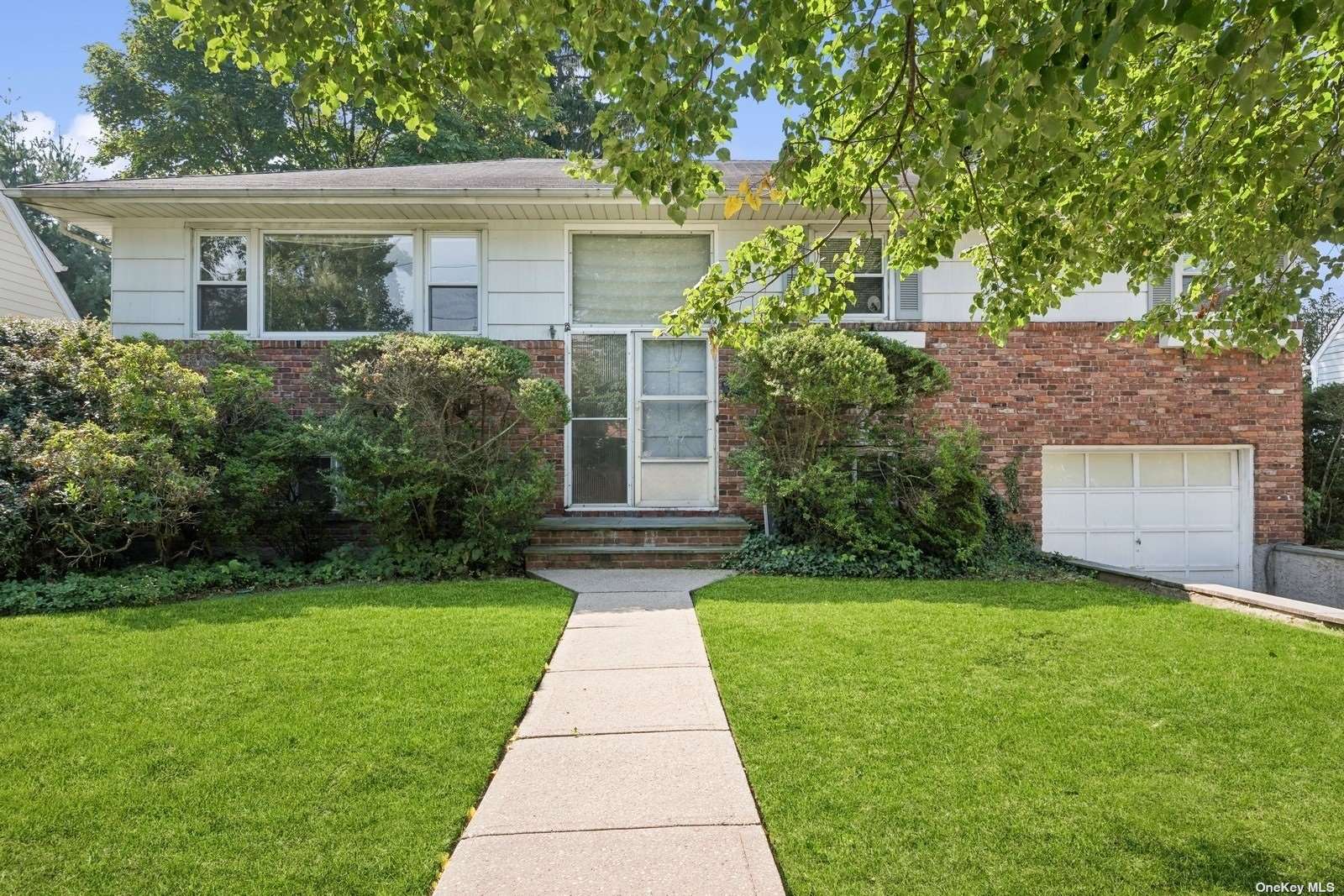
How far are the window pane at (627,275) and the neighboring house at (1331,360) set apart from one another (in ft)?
37.4

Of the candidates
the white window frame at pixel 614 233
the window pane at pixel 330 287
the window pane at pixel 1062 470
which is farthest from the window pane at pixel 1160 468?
the window pane at pixel 330 287

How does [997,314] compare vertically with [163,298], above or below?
below

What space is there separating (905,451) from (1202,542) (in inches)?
175

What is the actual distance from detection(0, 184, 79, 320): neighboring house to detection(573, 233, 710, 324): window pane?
8.16 metres

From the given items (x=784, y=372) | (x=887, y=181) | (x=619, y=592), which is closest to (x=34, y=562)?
(x=619, y=592)

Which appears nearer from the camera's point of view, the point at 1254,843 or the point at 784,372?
the point at 1254,843

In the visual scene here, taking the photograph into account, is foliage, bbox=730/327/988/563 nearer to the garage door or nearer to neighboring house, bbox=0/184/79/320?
the garage door

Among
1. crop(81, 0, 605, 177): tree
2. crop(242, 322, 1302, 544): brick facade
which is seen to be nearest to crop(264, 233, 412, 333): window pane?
crop(242, 322, 1302, 544): brick facade

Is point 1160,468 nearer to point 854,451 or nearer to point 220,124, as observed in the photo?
point 854,451

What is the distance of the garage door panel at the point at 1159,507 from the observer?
9266mm

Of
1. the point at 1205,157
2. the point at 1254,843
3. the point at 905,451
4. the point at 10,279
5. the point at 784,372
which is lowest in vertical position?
the point at 1254,843

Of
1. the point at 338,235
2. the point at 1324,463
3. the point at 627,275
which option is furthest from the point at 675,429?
the point at 1324,463

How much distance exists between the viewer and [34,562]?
650 cm

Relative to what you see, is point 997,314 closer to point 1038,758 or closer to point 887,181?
point 887,181
